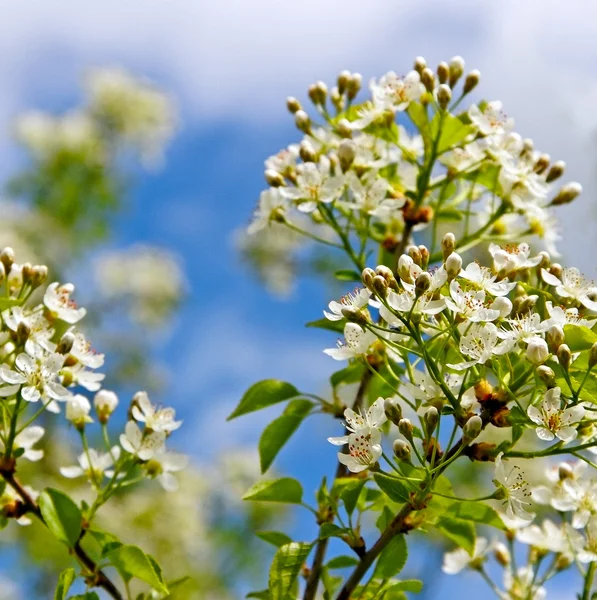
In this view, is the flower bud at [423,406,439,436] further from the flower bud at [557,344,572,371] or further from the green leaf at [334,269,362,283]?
the green leaf at [334,269,362,283]

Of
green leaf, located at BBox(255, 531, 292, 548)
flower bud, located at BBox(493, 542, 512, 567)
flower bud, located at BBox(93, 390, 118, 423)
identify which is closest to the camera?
green leaf, located at BBox(255, 531, 292, 548)

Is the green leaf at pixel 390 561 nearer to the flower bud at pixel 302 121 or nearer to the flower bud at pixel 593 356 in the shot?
the flower bud at pixel 593 356

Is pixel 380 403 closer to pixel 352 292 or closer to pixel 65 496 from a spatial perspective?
pixel 352 292

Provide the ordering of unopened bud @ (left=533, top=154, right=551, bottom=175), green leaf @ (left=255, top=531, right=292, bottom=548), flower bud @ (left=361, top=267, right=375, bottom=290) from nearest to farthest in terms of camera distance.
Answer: flower bud @ (left=361, top=267, right=375, bottom=290) → green leaf @ (left=255, top=531, right=292, bottom=548) → unopened bud @ (left=533, top=154, right=551, bottom=175)

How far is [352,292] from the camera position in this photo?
2.30m

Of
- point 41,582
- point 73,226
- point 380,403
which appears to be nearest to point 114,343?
point 73,226

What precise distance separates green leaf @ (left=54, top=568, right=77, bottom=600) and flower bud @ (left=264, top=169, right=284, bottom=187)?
52.8 inches

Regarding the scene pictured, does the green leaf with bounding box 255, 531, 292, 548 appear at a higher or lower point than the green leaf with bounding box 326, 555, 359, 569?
higher

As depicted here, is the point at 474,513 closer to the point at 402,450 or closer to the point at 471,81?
the point at 402,450

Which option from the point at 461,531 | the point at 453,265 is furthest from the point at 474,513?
the point at 453,265

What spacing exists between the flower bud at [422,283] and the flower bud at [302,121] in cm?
127

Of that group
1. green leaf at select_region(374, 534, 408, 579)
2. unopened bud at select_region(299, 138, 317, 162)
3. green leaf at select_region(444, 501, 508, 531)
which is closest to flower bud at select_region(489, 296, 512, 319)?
green leaf at select_region(444, 501, 508, 531)

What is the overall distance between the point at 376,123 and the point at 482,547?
4.79 ft

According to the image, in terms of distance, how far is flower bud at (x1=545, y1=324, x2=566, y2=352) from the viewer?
1.74 meters
